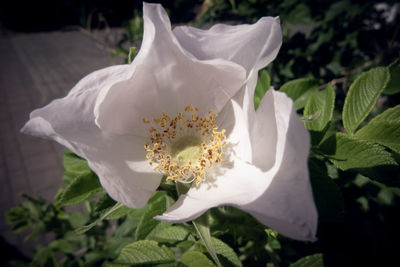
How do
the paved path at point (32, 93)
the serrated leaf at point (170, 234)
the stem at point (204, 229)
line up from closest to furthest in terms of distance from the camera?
the stem at point (204, 229)
the serrated leaf at point (170, 234)
the paved path at point (32, 93)

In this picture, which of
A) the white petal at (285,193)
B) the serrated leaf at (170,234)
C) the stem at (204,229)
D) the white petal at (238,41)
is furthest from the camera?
the serrated leaf at (170,234)

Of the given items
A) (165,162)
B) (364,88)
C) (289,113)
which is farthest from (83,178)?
(364,88)

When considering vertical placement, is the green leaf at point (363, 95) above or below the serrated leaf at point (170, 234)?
above

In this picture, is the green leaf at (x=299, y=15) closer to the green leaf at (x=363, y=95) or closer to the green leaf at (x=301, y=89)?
the green leaf at (x=301, y=89)

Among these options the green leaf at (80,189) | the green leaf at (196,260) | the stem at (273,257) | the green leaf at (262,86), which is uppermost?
the green leaf at (262,86)

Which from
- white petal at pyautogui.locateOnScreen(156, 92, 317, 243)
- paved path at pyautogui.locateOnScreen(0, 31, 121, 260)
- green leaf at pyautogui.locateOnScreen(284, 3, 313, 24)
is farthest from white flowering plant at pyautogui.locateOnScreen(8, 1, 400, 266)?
paved path at pyautogui.locateOnScreen(0, 31, 121, 260)

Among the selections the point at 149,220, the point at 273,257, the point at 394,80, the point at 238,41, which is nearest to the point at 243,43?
the point at 238,41

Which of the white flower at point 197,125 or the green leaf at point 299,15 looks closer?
the white flower at point 197,125

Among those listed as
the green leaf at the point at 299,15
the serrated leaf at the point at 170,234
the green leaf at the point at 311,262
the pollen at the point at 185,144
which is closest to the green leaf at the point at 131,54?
the pollen at the point at 185,144
